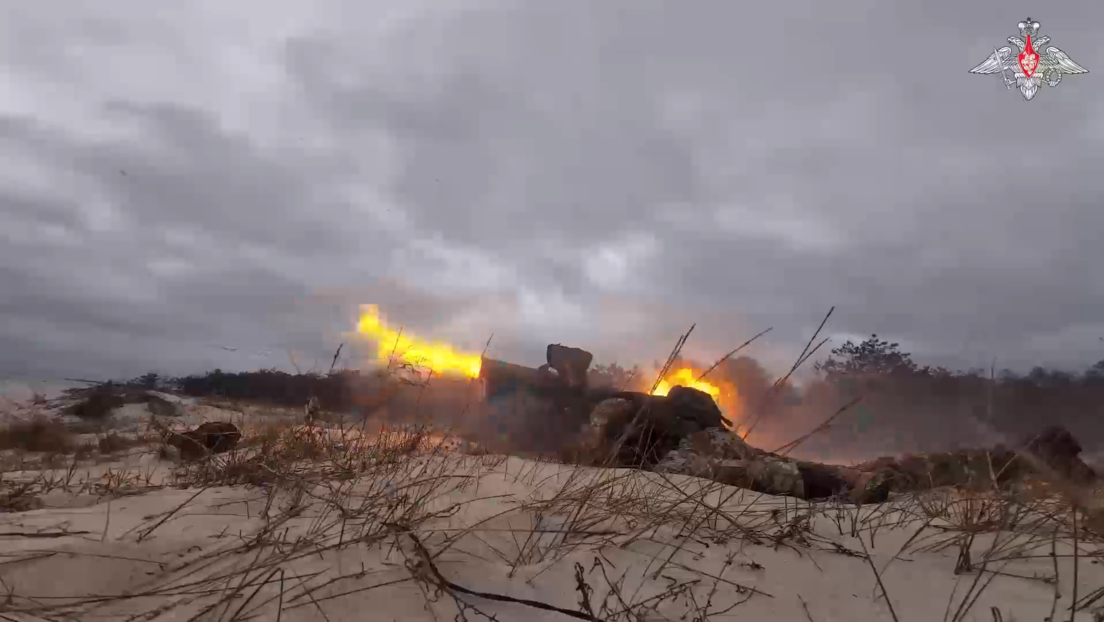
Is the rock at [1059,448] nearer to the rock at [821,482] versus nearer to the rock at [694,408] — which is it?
the rock at [821,482]

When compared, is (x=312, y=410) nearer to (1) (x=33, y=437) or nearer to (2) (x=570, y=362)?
(1) (x=33, y=437)

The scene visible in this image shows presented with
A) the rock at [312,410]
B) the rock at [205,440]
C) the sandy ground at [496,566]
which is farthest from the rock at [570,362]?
the sandy ground at [496,566]

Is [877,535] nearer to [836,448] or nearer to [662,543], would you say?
[662,543]

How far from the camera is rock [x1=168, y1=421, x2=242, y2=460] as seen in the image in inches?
193

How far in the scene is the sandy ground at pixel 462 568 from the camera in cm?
166

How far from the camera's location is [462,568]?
6.35 ft

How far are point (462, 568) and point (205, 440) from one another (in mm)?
4832

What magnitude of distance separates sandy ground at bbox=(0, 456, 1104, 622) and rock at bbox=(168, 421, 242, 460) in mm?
2516

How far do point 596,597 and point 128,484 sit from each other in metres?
2.67

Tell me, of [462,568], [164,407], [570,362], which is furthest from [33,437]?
[570,362]

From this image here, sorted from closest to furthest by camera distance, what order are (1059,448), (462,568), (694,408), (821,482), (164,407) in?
(462,568) < (821,482) < (1059,448) < (694,408) < (164,407)

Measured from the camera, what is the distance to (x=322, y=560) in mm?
1896

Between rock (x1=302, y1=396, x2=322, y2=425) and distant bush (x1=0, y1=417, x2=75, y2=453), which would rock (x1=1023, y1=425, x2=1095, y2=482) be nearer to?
rock (x1=302, y1=396, x2=322, y2=425)

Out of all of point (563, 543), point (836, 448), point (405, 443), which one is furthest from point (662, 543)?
point (836, 448)
